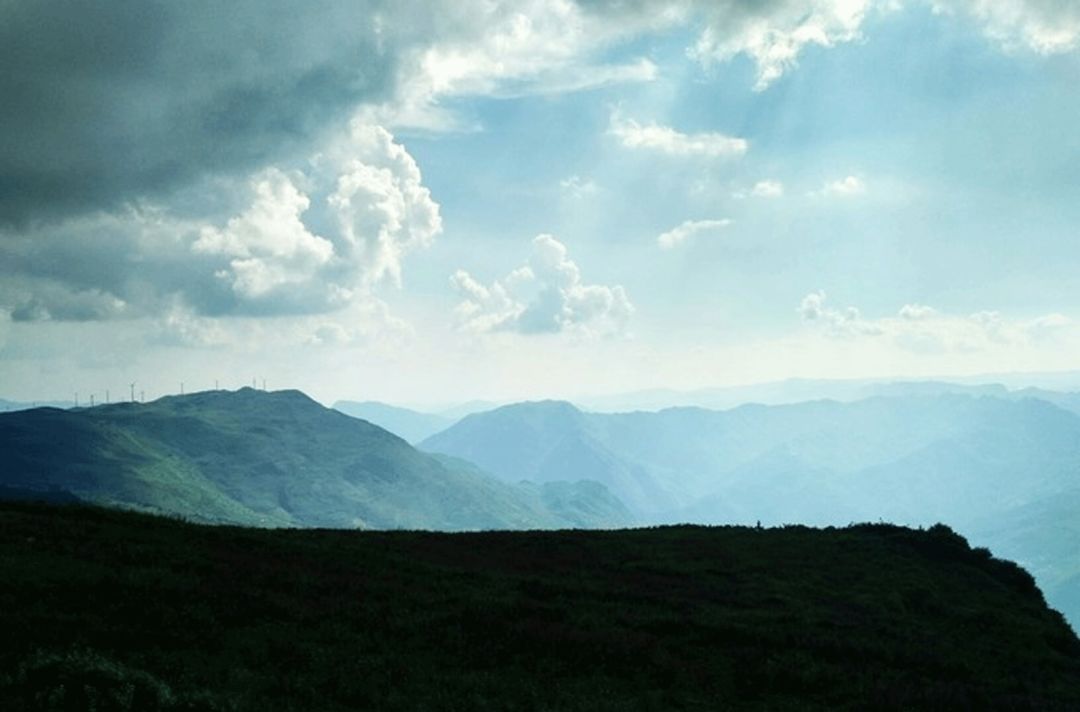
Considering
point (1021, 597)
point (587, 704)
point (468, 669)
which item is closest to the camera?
point (587, 704)

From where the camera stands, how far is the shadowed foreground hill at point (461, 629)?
18016 mm

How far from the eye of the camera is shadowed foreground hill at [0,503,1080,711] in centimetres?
1802

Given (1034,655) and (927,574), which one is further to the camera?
(927,574)

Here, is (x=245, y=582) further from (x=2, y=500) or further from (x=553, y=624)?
(x=2, y=500)

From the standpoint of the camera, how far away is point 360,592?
28562 millimetres

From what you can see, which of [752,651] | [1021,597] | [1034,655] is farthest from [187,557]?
[1021,597]

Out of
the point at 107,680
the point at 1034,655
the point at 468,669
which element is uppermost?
the point at 107,680

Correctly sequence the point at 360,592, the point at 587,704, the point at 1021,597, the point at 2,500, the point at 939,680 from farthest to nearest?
1. the point at 1021,597
2. the point at 2,500
3. the point at 360,592
4. the point at 939,680
5. the point at 587,704

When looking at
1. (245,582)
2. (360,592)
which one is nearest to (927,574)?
(360,592)

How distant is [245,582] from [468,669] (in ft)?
33.9

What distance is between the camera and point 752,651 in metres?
27.1

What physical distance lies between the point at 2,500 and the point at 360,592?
888 inches

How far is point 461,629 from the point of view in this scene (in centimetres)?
2523

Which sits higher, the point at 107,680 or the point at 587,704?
the point at 107,680
